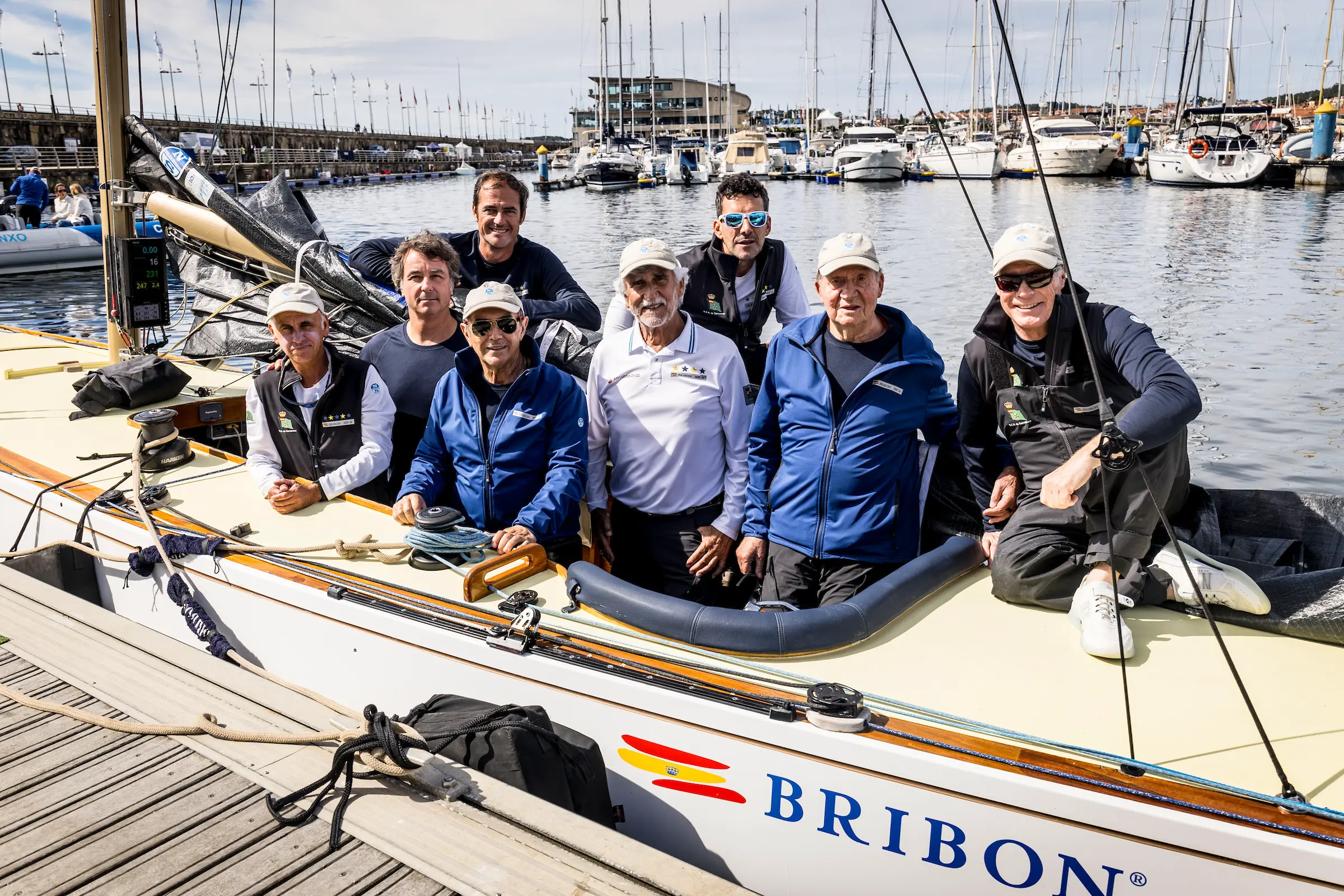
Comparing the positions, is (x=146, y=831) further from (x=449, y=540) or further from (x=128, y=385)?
(x=128, y=385)

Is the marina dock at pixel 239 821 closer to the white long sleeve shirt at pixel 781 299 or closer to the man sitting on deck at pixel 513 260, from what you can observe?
the white long sleeve shirt at pixel 781 299

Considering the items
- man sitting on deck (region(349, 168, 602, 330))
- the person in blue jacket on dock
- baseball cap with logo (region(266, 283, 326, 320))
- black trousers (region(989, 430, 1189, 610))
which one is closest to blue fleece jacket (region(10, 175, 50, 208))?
the person in blue jacket on dock

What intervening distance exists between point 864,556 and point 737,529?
52 centimetres

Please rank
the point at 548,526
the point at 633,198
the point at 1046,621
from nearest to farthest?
the point at 1046,621
the point at 548,526
the point at 633,198

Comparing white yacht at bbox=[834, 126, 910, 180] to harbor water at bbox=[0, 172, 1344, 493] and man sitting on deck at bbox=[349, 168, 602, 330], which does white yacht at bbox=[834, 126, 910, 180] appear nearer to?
harbor water at bbox=[0, 172, 1344, 493]

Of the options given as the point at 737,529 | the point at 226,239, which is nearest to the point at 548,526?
the point at 737,529

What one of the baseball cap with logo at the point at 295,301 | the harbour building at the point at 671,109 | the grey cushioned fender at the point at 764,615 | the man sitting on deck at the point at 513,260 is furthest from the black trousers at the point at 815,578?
the harbour building at the point at 671,109

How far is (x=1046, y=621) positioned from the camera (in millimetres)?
2734

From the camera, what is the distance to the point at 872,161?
45.1 metres

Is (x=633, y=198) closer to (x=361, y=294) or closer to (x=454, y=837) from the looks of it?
(x=361, y=294)

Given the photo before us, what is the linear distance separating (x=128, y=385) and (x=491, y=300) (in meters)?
2.91

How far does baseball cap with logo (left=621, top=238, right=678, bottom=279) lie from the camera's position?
3.13 m

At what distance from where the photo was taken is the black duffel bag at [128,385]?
4.93 m

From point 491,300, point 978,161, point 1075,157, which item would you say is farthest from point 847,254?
point 1075,157
